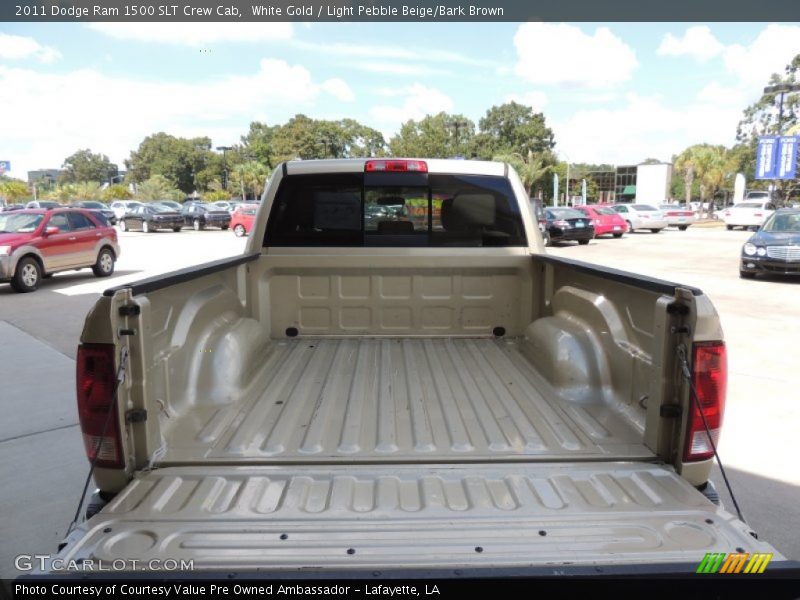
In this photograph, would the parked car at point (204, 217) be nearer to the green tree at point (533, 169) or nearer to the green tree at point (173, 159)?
the green tree at point (533, 169)

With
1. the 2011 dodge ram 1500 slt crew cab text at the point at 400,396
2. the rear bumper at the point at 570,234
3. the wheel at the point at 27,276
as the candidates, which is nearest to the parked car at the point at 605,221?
the rear bumper at the point at 570,234

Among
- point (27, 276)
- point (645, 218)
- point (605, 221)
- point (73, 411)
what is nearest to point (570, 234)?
point (605, 221)

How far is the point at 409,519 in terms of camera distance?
6.80 ft

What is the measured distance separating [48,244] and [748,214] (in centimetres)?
3474

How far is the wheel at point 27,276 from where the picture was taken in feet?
42.7

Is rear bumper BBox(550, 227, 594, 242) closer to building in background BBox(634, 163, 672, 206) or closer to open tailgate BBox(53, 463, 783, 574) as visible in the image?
open tailgate BBox(53, 463, 783, 574)

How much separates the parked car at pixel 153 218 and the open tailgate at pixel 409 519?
36.4m

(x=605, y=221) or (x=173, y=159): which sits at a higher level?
(x=173, y=159)

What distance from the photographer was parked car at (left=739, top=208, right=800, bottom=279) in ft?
44.1

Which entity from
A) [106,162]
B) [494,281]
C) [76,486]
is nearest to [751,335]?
[494,281]

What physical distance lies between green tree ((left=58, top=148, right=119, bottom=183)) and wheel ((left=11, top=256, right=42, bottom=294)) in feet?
428

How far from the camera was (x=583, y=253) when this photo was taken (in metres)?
21.3

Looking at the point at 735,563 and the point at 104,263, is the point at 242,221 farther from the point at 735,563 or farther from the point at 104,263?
the point at 735,563
